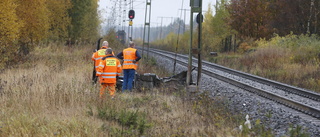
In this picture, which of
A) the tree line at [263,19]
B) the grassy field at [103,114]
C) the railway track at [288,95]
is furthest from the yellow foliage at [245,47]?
the grassy field at [103,114]

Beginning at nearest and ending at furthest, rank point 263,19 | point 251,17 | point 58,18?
point 251,17
point 263,19
point 58,18

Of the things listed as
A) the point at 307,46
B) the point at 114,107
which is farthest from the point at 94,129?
the point at 307,46

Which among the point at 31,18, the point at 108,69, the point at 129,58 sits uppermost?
the point at 31,18

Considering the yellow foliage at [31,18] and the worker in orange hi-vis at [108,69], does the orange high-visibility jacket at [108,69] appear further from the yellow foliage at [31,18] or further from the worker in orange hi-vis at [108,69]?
the yellow foliage at [31,18]

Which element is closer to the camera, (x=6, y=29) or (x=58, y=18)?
(x=6, y=29)

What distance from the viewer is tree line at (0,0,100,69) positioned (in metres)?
17.7

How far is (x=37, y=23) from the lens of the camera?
81.7 ft

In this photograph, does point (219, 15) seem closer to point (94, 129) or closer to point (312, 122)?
point (312, 122)

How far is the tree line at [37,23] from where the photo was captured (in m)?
17.7

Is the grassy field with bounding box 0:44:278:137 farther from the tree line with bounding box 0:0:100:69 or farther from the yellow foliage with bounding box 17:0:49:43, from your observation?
the yellow foliage with bounding box 17:0:49:43

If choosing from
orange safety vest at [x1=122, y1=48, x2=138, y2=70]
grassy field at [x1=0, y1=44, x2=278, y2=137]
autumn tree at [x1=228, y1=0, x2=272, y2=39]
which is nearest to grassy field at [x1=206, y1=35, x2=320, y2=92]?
autumn tree at [x1=228, y1=0, x2=272, y2=39]

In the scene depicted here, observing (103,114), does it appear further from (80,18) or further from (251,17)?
(80,18)

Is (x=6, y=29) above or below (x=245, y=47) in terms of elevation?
above

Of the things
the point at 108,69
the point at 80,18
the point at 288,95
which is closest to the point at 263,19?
the point at 80,18
